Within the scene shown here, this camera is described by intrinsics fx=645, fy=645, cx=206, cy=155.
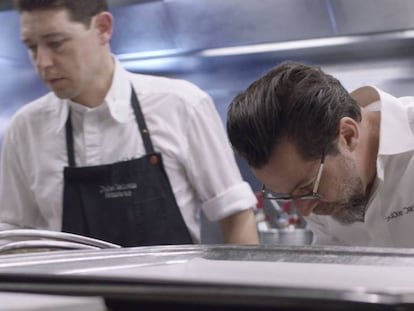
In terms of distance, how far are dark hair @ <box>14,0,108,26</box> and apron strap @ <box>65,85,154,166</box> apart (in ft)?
0.72

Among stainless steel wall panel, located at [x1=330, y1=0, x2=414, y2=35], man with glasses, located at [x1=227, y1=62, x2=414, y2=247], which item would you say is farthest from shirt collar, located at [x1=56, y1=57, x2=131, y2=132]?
stainless steel wall panel, located at [x1=330, y1=0, x2=414, y2=35]

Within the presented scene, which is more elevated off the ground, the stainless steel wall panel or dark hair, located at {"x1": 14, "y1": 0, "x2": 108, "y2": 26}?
dark hair, located at {"x1": 14, "y1": 0, "x2": 108, "y2": 26}

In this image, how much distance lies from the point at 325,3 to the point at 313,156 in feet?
3.98

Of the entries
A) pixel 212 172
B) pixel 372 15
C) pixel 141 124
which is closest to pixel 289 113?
pixel 212 172

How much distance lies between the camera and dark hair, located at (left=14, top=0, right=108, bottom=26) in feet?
5.00

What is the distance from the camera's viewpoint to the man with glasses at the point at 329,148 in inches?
45.4

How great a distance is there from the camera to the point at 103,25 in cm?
162

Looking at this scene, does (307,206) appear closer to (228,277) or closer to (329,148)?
(329,148)

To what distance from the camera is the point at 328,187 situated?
1.23 m

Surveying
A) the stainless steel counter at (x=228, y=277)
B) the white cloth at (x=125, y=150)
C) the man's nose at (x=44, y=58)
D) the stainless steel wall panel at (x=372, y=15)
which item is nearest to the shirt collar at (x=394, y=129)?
the white cloth at (x=125, y=150)

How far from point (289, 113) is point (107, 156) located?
1.91 ft

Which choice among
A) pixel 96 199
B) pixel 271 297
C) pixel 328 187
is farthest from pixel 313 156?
pixel 271 297

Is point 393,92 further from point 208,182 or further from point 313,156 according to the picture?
point 313,156

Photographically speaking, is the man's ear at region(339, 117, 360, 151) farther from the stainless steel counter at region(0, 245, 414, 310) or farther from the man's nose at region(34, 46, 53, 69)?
the man's nose at region(34, 46, 53, 69)
